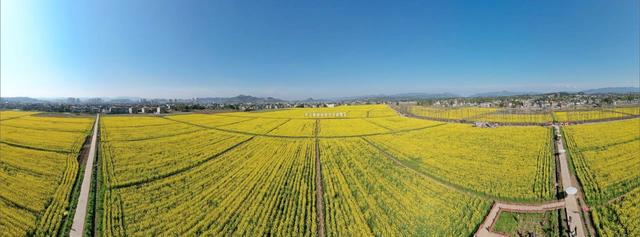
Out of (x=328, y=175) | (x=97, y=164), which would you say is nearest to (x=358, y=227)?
(x=328, y=175)

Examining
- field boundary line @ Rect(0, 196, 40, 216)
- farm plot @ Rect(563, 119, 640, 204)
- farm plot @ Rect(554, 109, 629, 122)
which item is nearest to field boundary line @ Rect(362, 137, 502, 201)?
farm plot @ Rect(563, 119, 640, 204)

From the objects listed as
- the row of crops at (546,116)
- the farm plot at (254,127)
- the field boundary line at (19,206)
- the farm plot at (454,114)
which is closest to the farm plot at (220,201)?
the field boundary line at (19,206)

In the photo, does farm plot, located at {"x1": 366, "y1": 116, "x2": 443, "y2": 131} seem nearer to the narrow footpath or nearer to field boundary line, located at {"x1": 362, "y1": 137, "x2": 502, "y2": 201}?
field boundary line, located at {"x1": 362, "y1": 137, "x2": 502, "y2": 201}

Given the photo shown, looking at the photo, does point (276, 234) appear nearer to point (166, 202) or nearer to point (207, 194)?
point (207, 194)

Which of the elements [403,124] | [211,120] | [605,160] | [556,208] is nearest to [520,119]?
[403,124]

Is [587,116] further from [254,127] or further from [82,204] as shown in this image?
[82,204]

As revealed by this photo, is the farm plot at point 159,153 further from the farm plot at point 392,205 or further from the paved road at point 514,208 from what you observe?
the paved road at point 514,208
